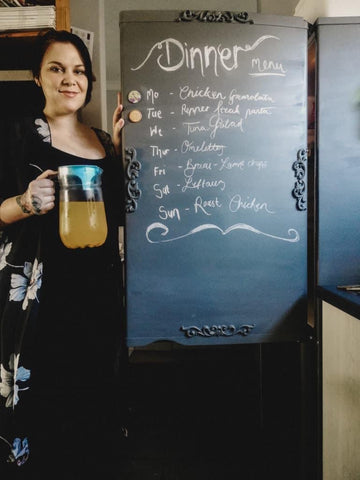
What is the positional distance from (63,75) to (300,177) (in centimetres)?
97

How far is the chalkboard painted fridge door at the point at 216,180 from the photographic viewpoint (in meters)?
1.33

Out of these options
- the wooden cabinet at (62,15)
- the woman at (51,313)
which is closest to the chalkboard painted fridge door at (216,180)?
the woman at (51,313)

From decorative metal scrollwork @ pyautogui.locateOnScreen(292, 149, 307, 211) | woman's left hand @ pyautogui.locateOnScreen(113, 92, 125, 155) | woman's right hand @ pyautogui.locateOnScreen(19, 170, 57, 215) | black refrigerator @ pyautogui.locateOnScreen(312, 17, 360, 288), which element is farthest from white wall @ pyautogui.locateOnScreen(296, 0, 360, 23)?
woman's right hand @ pyautogui.locateOnScreen(19, 170, 57, 215)

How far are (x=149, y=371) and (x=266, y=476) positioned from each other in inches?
49.1

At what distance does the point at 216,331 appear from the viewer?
4.52 feet

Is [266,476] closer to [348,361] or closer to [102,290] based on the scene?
[348,361]

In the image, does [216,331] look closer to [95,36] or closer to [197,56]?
[197,56]

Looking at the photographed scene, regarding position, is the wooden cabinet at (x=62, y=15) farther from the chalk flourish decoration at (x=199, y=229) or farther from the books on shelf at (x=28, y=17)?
the chalk flourish decoration at (x=199, y=229)

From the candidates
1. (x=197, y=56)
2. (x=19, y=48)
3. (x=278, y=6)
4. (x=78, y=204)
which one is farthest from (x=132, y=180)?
(x=278, y=6)

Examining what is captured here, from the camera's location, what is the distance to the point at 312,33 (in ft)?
4.62

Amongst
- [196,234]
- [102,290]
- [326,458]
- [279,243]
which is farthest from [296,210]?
[326,458]

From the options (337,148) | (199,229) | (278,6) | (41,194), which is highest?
(278,6)

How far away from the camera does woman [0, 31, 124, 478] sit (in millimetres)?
1342

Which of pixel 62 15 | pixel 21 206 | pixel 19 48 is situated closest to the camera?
pixel 21 206
